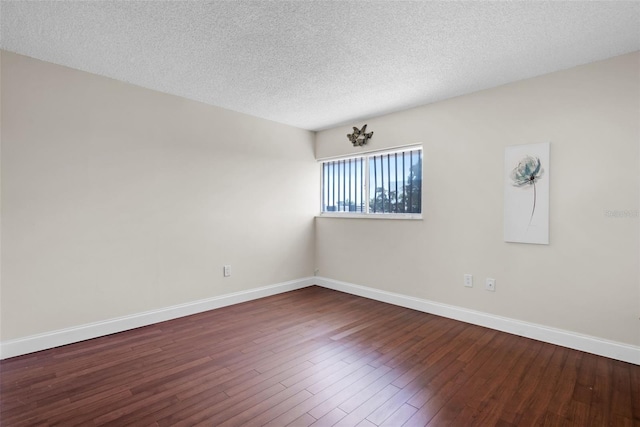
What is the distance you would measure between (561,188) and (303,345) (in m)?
2.74

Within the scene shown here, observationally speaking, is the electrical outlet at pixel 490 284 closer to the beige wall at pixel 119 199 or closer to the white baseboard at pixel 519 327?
the white baseboard at pixel 519 327

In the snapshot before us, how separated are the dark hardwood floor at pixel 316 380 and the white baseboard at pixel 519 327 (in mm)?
87

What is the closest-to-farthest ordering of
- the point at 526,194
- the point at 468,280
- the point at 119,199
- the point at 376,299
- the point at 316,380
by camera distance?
the point at 316,380, the point at 526,194, the point at 119,199, the point at 468,280, the point at 376,299

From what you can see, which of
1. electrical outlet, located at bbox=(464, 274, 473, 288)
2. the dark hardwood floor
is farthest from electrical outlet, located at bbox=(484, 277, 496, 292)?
the dark hardwood floor

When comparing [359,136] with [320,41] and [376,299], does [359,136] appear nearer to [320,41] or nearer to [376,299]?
[320,41]

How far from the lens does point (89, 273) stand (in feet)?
9.39

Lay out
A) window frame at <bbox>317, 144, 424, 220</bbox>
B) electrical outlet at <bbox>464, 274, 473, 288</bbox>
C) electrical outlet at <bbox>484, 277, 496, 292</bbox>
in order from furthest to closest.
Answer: window frame at <bbox>317, 144, 424, 220</bbox>
electrical outlet at <bbox>464, 274, 473, 288</bbox>
electrical outlet at <bbox>484, 277, 496, 292</bbox>

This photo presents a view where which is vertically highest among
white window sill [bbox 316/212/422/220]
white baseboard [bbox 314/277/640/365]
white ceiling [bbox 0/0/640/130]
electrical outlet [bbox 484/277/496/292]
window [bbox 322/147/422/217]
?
white ceiling [bbox 0/0/640/130]

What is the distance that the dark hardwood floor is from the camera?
71.1 inches

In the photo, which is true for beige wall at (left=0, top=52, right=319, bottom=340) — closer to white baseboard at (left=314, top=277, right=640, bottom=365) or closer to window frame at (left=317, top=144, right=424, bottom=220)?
window frame at (left=317, top=144, right=424, bottom=220)

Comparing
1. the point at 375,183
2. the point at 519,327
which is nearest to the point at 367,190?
the point at 375,183

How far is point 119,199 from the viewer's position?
9.96 ft

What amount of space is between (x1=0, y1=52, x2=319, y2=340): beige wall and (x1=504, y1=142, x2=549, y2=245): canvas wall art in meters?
2.91

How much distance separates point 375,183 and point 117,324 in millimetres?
3454
